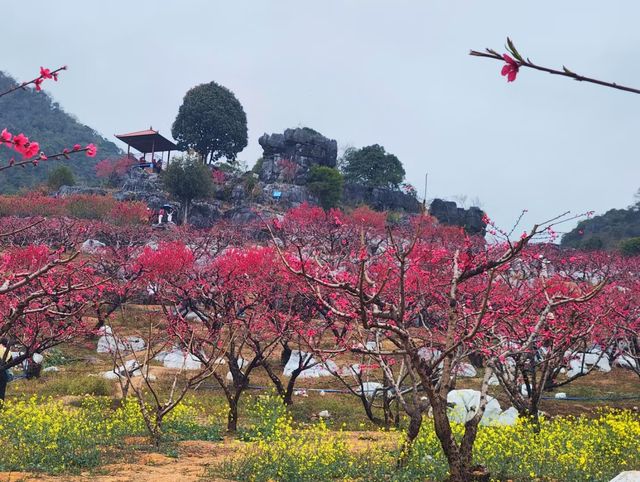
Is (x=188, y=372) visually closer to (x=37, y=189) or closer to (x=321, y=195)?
(x=321, y=195)

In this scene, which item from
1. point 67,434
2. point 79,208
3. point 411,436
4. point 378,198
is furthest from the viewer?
point 378,198

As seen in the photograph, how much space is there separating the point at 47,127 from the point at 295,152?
167 feet

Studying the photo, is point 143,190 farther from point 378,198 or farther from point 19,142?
point 19,142

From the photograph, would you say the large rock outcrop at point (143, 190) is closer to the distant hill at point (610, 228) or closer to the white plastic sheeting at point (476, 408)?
the white plastic sheeting at point (476, 408)

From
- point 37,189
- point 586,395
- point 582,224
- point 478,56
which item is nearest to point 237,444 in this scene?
point 478,56

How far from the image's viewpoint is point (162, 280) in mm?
25719

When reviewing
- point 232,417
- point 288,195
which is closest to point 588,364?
point 232,417

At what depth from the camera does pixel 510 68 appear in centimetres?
237

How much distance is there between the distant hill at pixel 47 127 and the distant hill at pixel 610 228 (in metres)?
63.8

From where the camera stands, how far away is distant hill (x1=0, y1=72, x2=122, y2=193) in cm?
8181

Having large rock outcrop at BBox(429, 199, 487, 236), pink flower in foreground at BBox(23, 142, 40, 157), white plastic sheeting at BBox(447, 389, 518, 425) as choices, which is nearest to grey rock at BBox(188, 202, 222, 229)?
large rock outcrop at BBox(429, 199, 487, 236)

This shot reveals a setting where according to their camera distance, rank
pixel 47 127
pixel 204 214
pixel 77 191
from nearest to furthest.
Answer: pixel 204 214 < pixel 77 191 < pixel 47 127

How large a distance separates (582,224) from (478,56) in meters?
76.1

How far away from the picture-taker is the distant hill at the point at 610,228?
62.3 metres
